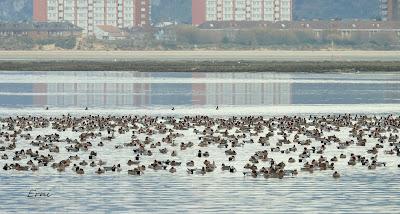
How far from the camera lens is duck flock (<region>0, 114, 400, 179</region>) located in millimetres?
32781

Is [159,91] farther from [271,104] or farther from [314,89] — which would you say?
[271,104]

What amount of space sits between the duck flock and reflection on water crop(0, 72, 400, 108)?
14.8 m

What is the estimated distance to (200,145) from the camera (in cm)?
3884

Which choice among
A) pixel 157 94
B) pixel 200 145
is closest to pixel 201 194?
pixel 200 145

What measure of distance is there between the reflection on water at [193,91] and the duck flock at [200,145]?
14769 millimetres

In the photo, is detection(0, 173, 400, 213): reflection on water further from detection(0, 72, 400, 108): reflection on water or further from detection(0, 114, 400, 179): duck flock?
detection(0, 72, 400, 108): reflection on water

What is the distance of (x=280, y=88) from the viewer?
8212 cm

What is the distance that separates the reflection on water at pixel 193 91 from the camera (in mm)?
66125

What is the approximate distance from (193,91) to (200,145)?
3865 cm

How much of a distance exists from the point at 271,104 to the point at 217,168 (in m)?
30.9

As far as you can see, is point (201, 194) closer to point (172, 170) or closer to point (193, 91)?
point (172, 170)
